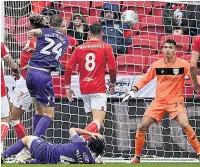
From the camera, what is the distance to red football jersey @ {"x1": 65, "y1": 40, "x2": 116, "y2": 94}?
10445 mm

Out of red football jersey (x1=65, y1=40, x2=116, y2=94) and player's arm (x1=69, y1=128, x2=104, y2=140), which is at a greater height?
red football jersey (x1=65, y1=40, x2=116, y2=94)

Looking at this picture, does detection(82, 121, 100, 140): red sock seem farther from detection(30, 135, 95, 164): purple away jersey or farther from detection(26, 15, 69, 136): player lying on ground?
detection(30, 135, 95, 164): purple away jersey

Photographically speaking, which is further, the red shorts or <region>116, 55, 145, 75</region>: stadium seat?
<region>116, 55, 145, 75</region>: stadium seat

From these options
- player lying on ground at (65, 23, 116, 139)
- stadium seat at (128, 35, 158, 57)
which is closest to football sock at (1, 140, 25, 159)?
player lying on ground at (65, 23, 116, 139)

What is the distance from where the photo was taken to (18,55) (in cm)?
1205

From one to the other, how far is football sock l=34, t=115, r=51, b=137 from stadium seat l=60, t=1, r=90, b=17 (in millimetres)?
3341

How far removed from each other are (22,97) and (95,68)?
3.55 ft

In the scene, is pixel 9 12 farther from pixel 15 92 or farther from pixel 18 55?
pixel 15 92

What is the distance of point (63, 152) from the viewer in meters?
8.77

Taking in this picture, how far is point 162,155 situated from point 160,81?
1692 mm

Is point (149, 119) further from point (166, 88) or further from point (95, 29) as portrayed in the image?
point (95, 29)

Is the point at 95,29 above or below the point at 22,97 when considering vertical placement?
above

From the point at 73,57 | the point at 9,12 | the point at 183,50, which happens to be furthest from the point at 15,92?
the point at 183,50

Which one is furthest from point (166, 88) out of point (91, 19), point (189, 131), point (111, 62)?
point (91, 19)
